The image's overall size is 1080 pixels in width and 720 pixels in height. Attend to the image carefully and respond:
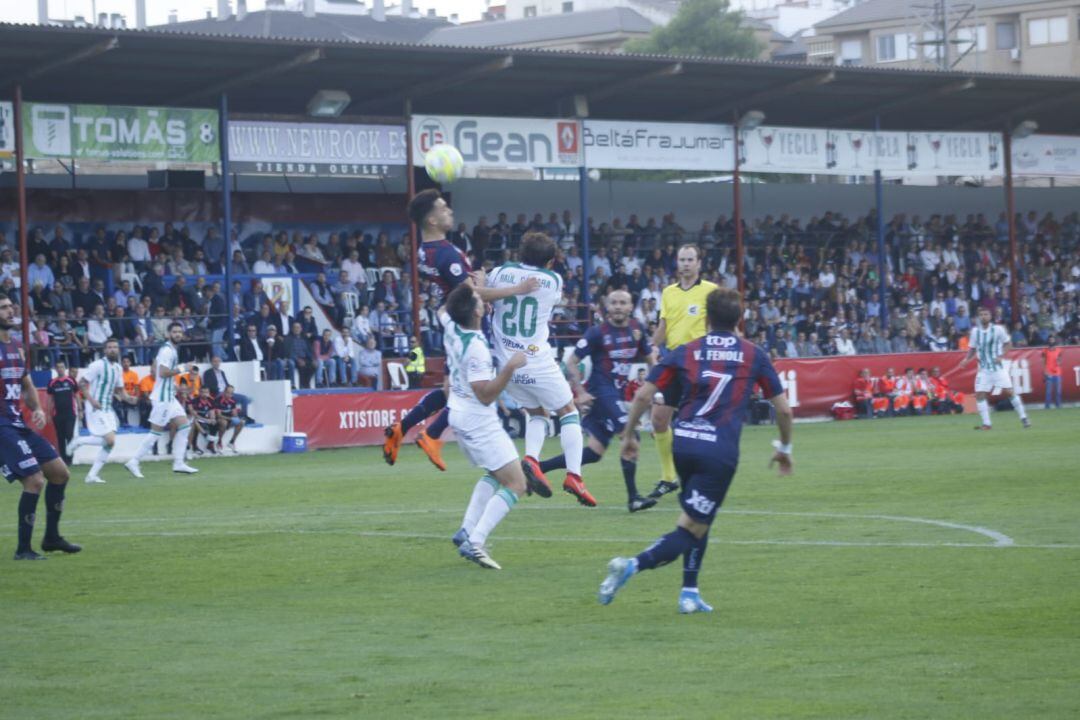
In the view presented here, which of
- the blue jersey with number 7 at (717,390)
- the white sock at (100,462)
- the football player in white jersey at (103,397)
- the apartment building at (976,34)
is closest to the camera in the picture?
the blue jersey with number 7 at (717,390)

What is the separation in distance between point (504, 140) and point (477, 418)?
2462cm

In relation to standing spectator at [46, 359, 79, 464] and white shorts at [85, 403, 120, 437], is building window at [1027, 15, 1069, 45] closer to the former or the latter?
standing spectator at [46, 359, 79, 464]

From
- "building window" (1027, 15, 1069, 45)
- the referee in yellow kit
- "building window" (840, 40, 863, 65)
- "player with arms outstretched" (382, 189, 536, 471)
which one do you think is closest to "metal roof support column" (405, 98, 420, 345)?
the referee in yellow kit

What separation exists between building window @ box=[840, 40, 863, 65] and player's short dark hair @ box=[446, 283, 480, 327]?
294 ft

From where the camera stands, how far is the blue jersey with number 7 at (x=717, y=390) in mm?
9375

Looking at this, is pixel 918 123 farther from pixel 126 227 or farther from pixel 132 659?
pixel 132 659

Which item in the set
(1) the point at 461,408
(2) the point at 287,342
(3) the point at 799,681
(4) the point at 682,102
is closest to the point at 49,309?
(2) the point at 287,342

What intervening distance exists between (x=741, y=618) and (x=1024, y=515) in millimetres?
5763

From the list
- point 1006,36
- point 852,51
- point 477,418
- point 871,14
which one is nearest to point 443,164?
point 477,418

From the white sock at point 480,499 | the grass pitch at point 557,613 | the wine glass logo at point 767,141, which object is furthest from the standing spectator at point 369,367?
the white sock at point 480,499

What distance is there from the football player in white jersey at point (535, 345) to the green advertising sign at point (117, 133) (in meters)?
18.7

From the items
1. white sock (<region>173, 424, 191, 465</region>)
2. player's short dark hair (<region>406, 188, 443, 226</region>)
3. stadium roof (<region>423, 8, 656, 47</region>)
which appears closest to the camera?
player's short dark hair (<region>406, 188, 443, 226</region>)

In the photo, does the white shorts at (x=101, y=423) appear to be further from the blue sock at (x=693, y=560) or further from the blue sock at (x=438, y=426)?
the blue sock at (x=693, y=560)

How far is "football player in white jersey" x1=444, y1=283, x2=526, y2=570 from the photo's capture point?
1163 centimetres
